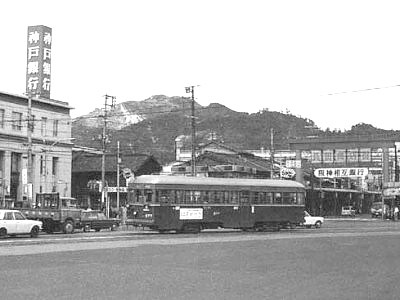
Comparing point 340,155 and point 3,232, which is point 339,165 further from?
point 3,232

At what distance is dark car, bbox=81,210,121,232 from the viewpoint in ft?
132

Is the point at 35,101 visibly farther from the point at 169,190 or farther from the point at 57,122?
the point at 169,190

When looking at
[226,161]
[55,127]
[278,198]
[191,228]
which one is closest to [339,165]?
[226,161]

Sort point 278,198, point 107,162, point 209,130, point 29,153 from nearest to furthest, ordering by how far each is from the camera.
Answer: point 278,198 → point 29,153 → point 107,162 → point 209,130

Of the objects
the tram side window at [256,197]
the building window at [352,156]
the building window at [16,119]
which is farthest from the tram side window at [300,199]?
the building window at [352,156]

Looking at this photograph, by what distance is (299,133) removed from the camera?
110500 mm

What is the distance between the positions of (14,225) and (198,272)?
18.5m

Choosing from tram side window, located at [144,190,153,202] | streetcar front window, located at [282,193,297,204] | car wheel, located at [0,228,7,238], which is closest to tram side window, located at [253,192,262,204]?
streetcar front window, located at [282,193,297,204]

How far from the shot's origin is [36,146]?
64.3 m

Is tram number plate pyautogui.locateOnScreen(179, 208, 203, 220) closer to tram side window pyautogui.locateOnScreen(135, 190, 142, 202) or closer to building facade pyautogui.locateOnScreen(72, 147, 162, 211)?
tram side window pyautogui.locateOnScreen(135, 190, 142, 202)

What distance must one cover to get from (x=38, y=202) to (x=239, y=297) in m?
31.2

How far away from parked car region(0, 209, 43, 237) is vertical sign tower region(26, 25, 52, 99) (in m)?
20.1

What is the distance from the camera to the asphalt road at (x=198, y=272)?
12.1 meters

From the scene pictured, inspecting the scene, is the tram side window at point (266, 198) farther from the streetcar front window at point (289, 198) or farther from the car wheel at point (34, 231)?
the car wheel at point (34, 231)
